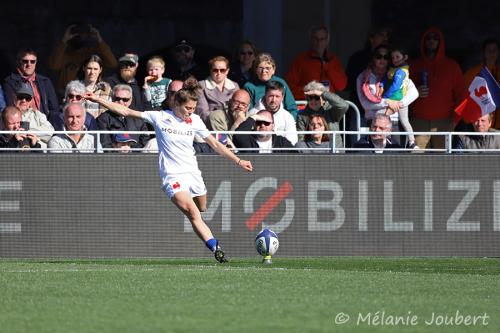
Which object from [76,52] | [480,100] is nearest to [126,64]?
[76,52]

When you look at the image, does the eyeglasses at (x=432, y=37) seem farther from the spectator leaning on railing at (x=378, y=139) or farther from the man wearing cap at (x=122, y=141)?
the man wearing cap at (x=122, y=141)

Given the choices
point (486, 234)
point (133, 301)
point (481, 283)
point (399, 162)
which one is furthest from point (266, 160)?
point (133, 301)

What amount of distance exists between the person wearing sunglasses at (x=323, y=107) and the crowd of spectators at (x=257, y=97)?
0.04 feet

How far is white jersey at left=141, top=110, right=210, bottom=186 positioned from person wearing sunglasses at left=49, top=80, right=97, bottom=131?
2.61 m

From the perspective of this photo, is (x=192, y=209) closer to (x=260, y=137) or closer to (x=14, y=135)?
(x=260, y=137)

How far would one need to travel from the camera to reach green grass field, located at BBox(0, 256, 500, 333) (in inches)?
405

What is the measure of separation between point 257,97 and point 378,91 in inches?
67.6

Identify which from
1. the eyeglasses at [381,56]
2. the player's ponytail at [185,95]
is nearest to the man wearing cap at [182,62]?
the eyeglasses at [381,56]

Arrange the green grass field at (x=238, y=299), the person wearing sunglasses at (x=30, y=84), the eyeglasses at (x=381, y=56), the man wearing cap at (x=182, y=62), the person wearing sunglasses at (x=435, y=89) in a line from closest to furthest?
the green grass field at (x=238, y=299) < the person wearing sunglasses at (x=30, y=84) < the eyeglasses at (x=381, y=56) < the man wearing cap at (x=182, y=62) < the person wearing sunglasses at (x=435, y=89)

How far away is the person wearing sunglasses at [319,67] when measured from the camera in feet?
66.0

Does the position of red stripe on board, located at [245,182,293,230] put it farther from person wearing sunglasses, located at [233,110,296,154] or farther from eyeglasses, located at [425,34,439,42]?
eyeglasses, located at [425,34,439,42]

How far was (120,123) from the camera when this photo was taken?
61.5 feet

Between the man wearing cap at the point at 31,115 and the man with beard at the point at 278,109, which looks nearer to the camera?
the man wearing cap at the point at 31,115

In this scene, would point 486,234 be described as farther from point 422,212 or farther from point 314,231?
point 314,231
